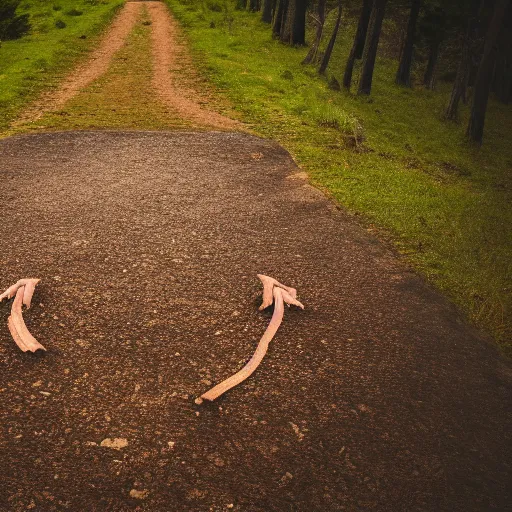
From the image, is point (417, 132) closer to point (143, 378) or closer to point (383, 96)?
point (383, 96)

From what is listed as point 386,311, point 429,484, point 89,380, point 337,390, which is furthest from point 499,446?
point 89,380

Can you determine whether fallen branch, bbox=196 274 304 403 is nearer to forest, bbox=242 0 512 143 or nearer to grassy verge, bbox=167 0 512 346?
grassy verge, bbox=167 0 512 346

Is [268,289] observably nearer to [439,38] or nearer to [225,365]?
[225,365]

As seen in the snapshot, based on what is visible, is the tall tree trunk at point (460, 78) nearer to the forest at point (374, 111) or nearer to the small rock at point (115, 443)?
the forest at point (374, 111)

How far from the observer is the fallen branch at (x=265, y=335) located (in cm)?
409

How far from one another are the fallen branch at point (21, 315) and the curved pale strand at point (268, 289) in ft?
7.11

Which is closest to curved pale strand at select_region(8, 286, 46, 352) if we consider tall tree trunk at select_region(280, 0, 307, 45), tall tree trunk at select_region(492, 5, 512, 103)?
tall tree trunk at select_region(280, 0, 307, 45)

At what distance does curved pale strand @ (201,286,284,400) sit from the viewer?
160 inches

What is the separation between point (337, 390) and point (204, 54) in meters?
18.6

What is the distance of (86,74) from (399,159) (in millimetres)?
10711

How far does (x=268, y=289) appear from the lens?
17.8 feet

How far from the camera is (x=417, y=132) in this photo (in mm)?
16016

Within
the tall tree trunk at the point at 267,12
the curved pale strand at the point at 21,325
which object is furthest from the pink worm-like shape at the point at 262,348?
the tall tree trunk at the point at 267,12

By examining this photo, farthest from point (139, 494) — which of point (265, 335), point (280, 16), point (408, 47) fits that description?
point (280, 16)
